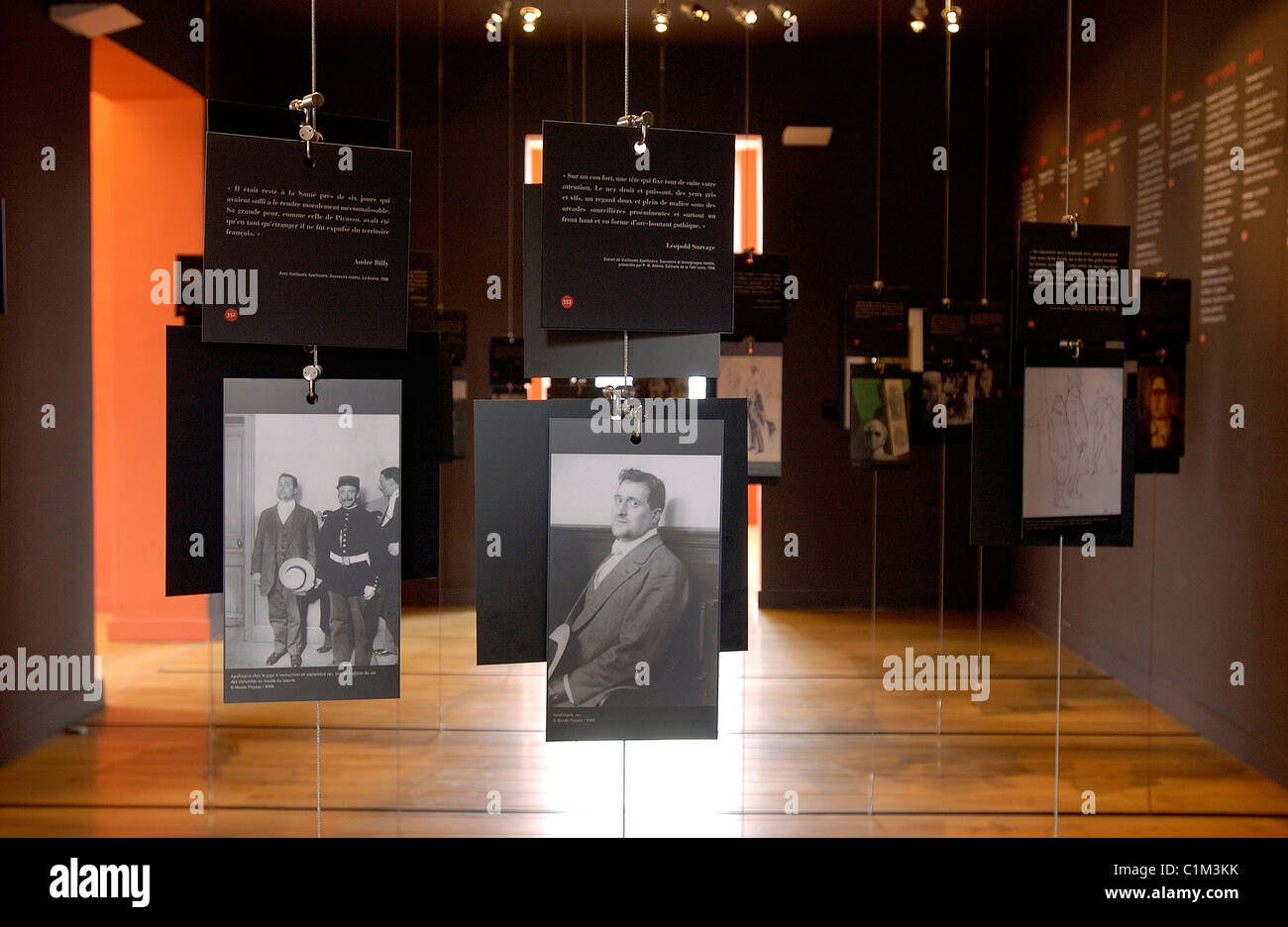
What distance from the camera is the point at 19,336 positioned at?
8.83 ft

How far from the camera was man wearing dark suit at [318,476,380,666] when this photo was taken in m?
1.11

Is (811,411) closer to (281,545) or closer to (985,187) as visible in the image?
(985,187)

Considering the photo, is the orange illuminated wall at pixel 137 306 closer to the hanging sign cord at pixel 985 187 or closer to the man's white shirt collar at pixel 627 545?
the man's white shirt collar at pixel 627 545

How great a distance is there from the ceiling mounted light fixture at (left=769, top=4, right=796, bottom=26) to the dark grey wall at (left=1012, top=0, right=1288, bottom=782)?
1.89ft

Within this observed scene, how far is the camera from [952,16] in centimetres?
217

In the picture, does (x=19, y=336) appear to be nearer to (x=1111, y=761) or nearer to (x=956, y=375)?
(x=956, y=375)

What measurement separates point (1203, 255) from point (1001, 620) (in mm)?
1137

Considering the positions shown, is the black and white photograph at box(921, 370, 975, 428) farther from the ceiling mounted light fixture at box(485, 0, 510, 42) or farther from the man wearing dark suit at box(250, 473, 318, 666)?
the man wearing dark suit at box(250, 473, 318, 666)

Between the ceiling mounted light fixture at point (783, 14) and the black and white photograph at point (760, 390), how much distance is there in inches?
28.8

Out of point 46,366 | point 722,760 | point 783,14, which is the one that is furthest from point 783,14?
point 46,366

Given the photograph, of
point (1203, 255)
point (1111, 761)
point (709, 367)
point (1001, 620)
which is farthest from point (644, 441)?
point (1203, 255)

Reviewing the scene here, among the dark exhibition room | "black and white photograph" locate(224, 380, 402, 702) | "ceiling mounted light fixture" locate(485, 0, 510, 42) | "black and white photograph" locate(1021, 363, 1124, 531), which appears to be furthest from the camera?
"ceiling mounted light fixture" locate(485, 0, 510, 42)

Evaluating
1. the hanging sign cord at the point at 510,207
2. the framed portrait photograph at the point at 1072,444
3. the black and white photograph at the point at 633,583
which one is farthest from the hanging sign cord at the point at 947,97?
the black and white photograph at the point at 633,583

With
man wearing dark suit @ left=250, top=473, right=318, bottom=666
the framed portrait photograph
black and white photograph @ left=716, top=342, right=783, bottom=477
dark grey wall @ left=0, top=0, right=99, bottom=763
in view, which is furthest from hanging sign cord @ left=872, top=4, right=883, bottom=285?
dark grey wall @ left=0, top=0, right=99, bottom=763
